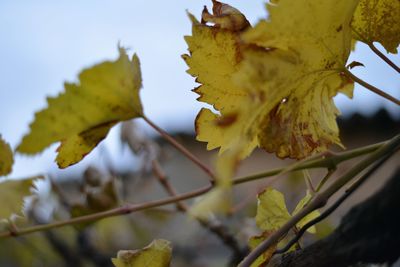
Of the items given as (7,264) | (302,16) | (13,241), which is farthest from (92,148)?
(7,264)

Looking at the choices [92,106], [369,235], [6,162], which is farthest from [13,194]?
[369,235]

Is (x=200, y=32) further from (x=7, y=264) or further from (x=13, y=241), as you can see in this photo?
(x=7, y=264)

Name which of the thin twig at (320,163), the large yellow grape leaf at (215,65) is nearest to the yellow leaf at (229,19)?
the large yellow grape leaf at (215,65)

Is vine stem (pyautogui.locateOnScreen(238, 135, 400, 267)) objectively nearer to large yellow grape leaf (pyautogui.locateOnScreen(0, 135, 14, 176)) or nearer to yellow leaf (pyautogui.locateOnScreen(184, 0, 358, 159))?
yellow leaf (pyautogui.locateOnScreen(184, 0, 358, 159))

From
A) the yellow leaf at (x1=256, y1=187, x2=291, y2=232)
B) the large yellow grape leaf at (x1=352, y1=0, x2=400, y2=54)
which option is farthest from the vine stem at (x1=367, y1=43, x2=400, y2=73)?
the yellow leaf at (x1=256, y1=187, x2=291, y2=232)

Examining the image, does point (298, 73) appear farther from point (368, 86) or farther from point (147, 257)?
point (147, 257)

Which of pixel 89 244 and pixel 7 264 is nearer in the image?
pixel 89 244
